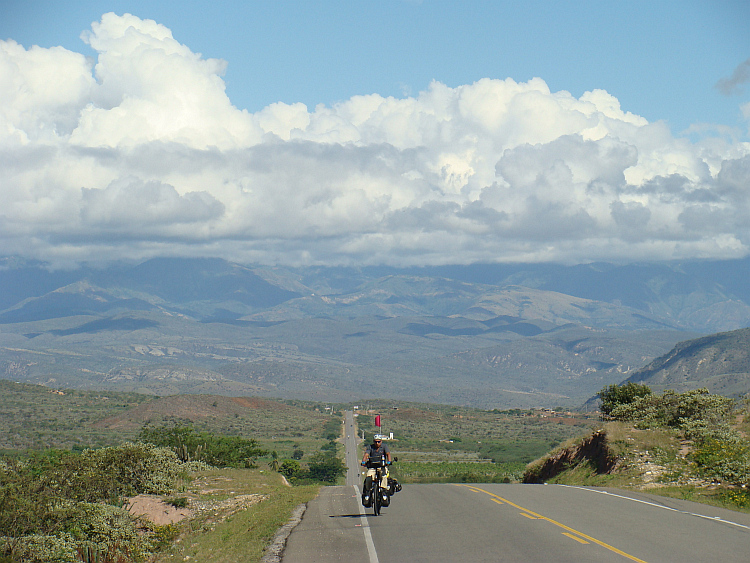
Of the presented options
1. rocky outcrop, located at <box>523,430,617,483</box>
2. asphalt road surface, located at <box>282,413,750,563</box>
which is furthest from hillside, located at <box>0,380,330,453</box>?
asphalt road surface, located at <box>282,413,750,563</box>

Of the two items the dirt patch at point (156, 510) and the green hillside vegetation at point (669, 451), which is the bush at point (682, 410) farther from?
the dirt patch at point (156, 510)

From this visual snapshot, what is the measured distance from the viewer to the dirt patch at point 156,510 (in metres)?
24.3

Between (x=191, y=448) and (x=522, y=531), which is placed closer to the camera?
(x=522, y=531)

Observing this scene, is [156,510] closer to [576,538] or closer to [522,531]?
[522,531]

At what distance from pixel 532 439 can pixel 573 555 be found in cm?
12724

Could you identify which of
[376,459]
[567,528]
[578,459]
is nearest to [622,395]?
[578,459]

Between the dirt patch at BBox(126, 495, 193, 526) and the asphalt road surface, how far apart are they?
16.6 feet

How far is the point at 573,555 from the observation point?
13805 millimetres

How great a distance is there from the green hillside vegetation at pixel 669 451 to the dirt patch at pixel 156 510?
1742 centimetres

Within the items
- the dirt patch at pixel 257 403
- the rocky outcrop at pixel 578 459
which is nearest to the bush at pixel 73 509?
the rocky outcrop at pixel 578 459

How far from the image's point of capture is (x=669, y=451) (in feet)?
100

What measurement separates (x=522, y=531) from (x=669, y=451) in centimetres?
1700

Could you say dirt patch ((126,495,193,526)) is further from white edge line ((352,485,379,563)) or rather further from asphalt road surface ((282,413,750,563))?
white edge line ((352,485,379,563))

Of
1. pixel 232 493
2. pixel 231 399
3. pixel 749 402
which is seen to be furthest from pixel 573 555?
pixel 231 399
